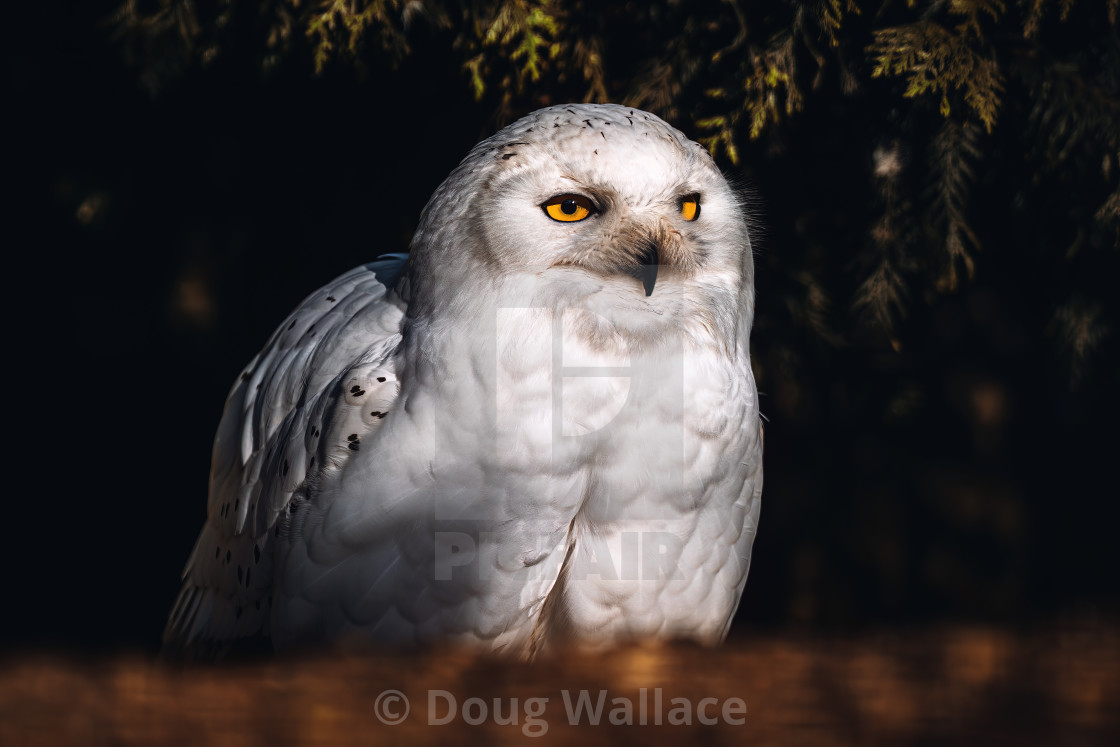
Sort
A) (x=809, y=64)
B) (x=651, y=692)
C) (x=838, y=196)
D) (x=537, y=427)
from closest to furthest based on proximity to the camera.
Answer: (x=651, y=692) < (x=537, y=427) < (x=809, y=64) < (x=838, y=196)

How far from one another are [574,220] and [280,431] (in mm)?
990

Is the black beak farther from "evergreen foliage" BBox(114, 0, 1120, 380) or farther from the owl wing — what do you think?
"evergreen foliage" BBox(114, 0, 1120, 380)

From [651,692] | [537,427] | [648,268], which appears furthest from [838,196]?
[651,692]

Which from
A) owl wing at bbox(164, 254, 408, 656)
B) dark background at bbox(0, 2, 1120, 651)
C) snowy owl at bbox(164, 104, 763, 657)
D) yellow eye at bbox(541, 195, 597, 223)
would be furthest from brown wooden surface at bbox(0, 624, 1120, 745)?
dark background at bbox(0, 2, 1120, 651)

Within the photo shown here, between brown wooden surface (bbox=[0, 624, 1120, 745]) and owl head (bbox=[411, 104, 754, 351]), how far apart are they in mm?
862

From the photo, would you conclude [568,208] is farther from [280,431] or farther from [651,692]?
[651,692]

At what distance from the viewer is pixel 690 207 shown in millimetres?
2117

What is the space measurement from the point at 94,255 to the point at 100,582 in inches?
65.8

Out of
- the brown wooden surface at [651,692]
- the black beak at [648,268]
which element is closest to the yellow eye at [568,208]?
the black beak at [648,268]

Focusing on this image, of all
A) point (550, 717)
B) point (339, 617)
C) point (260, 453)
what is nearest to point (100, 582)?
point (260, 453)

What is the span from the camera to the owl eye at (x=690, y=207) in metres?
2.11

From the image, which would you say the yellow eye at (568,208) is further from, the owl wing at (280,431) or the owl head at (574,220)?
the owl wing at (280,431)

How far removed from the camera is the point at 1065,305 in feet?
9.99

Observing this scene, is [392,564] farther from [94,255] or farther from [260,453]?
[94,255]
